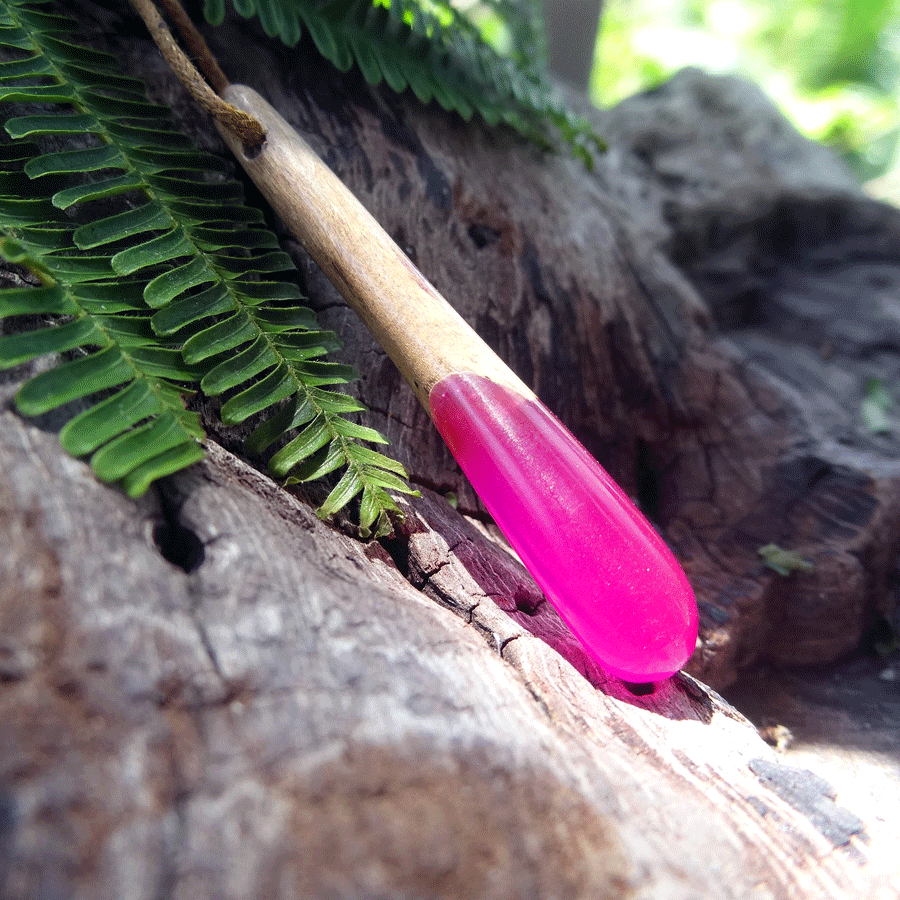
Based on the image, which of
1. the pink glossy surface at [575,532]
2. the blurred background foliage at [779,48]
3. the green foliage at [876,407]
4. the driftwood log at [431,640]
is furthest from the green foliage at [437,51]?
the blurred background foliage at [779,48]

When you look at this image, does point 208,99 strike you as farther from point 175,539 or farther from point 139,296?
point 175,539

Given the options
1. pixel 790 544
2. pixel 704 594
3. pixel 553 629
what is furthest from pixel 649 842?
pixel 790 544

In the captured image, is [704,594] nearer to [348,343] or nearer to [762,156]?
[348,343]

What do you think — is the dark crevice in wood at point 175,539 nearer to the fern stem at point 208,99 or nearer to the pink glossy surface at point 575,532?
the pink glossy surface at point 575,532

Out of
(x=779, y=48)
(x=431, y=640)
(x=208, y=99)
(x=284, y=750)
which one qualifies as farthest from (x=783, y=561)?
(x=779, y=48)

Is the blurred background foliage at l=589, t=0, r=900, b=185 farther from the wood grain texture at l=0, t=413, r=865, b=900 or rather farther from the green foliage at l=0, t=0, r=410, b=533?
the wood grain texture at l=0, t=413, r=865, b=900

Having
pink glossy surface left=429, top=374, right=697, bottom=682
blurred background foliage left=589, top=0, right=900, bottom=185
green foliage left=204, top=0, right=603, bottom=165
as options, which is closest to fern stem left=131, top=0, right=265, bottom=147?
green foliage left=204, top=0, right=603, bottom=165
